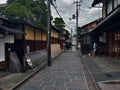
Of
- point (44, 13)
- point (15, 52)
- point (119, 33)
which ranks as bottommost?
point (15, 52)

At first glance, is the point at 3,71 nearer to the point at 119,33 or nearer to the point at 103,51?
the point at 119,33

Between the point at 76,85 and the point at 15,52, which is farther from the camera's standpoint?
the point at 15,52

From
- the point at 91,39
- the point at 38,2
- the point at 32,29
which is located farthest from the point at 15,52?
the point at 91,39

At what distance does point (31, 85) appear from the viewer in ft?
36.5

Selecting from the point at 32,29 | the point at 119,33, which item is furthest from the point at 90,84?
the point at 119,33

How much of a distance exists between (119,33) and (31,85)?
12423 millimetres

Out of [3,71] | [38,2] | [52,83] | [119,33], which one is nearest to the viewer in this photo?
[52,83]

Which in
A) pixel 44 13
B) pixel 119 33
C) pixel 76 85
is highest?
pixel 44 13

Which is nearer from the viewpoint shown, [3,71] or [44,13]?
[3,71]

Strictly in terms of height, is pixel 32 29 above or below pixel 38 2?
below

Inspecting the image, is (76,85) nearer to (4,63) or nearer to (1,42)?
(1,42)

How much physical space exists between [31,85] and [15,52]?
5.10 meters

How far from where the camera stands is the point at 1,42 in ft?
35.5

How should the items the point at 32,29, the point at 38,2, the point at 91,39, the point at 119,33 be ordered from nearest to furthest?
the point at 32,29 → the point at 119,33 → the point at 38,2 → the point at 91,39
